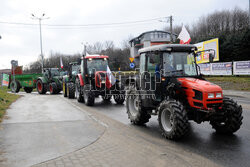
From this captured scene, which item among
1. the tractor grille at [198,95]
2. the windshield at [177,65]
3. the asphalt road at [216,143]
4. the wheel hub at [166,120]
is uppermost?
the windshield at [177,65]

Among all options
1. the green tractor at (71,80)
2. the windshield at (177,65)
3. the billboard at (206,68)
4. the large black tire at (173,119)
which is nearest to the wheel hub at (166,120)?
the large black tire at (173,119)

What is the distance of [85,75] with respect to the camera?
528 inches

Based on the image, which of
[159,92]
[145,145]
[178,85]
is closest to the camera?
[145,145]

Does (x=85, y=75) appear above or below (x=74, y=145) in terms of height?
above

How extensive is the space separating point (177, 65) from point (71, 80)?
12164 mm

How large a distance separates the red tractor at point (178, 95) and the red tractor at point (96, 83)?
476 cm

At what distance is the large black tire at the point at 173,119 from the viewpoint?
18.6 feet

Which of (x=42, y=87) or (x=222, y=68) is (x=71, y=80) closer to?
(x=42, y=87)

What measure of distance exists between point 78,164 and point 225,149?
3.21 meters

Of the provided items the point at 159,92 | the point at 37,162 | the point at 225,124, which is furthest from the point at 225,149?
the point at 37,162

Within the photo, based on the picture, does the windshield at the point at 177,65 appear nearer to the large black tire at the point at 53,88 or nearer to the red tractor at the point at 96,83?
the red tractor at the point at 96,83

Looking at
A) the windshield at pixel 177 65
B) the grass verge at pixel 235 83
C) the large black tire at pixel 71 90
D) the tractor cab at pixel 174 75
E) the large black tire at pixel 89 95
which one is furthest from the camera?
the grass verge at pixel 235 83

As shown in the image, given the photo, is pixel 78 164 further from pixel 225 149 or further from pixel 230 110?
pixel 230 110

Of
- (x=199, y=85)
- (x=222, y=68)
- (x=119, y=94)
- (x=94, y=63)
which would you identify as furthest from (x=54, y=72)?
(x=199, y=85)
